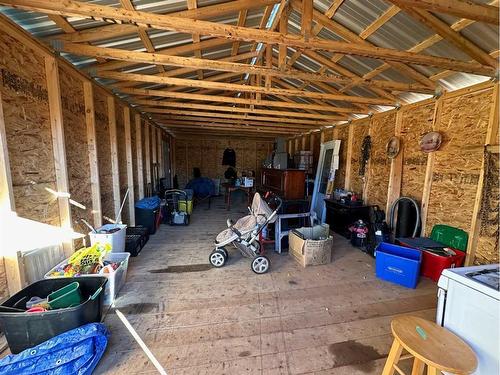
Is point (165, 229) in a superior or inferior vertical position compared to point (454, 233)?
inferior

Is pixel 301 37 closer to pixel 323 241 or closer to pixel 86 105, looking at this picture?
pixel 323 241

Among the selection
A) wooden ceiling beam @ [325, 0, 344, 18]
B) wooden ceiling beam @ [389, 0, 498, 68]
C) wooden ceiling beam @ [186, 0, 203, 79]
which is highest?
wooden ceiling beam @ [325, 0, 344, 18]

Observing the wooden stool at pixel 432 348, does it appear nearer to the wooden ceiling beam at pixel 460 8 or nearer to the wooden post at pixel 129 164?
the wooden ceiling beam at pixel 460 8

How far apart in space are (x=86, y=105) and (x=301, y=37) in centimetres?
296

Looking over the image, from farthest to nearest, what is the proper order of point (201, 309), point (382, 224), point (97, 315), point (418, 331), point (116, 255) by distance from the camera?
point (382, 224), point (116, 255), point (201, 309), point (97, 315), point (418, 331)

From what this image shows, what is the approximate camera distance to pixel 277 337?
1.82 meters

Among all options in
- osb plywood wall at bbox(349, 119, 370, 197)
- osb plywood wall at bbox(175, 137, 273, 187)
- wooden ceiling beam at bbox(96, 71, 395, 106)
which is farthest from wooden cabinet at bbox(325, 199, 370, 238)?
osb plywood wall at bbox(175, 137, 273, 187)

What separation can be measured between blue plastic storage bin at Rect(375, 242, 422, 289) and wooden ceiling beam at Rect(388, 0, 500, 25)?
2.37 m

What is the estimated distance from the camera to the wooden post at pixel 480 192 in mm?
2549

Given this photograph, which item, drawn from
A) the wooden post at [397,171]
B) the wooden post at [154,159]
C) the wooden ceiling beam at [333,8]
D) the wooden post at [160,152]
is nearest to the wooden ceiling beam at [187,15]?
the wooden ceiling beam at [333,8]

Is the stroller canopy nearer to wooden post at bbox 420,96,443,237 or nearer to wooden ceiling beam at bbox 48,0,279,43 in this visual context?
wooden ceiling beam at bbox 48,0,279,43

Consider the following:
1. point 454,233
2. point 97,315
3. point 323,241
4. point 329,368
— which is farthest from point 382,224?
point 97,315

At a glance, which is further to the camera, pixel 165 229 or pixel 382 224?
pixel 165 229

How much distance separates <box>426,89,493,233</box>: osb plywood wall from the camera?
274 centimetres
